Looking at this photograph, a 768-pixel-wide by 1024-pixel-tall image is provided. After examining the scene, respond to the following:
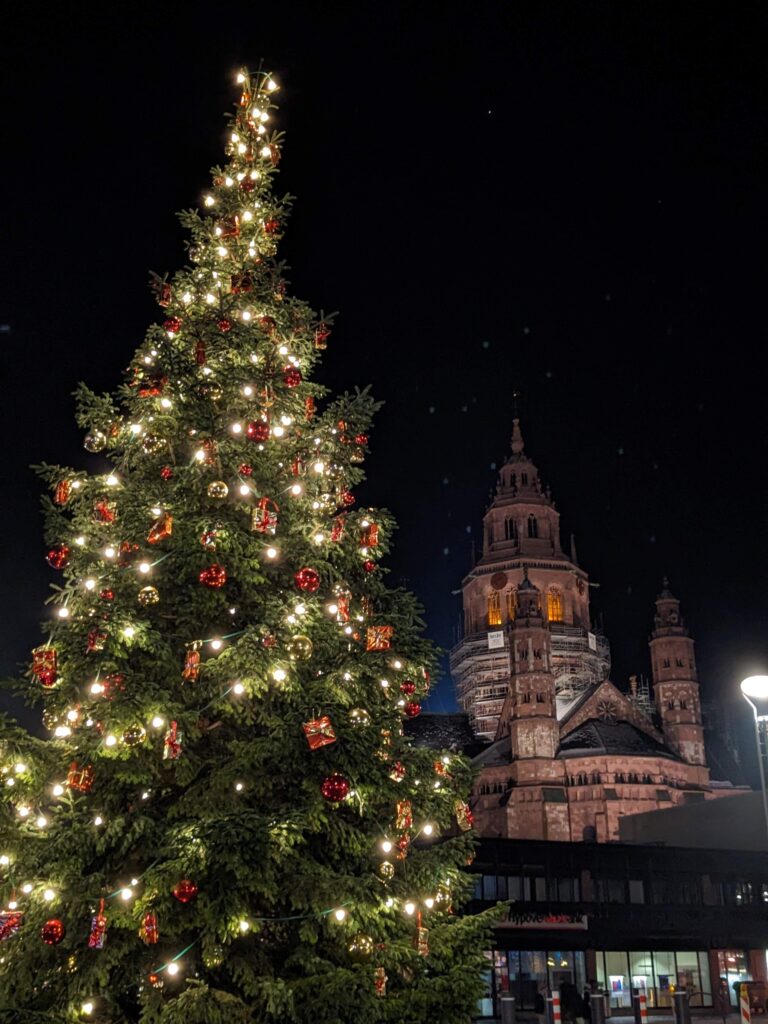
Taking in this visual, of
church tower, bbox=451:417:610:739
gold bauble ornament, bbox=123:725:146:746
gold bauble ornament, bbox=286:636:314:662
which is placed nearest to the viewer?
gold bauble ornament, bbox=123:725:146:746

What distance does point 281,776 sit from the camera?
9.08 metres

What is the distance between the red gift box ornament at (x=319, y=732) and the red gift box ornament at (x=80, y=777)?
2.42m

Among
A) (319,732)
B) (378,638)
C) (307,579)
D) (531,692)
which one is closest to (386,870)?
(319,732)

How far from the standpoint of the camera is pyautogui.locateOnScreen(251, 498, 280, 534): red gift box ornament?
10.2 metres

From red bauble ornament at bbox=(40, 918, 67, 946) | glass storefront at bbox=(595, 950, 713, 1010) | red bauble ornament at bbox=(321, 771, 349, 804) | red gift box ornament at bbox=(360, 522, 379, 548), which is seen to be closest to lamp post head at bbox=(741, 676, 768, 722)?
red gift box ornament at bbox=(360, 522, 379, 548)

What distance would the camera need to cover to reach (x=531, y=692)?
58281mm

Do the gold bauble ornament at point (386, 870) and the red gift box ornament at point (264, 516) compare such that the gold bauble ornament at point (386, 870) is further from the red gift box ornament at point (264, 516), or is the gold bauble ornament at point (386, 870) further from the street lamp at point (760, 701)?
the street lamp at point (760, 701)

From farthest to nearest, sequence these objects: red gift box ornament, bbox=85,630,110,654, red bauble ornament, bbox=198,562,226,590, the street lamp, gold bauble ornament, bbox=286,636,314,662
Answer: the street lamp
gold bauble ornament, bbox=286,636,314,662
red bauble ornament, bbox=198,562,226,590
red gift box ornament, bbox=85,630,110,654

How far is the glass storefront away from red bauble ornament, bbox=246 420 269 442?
108 feet

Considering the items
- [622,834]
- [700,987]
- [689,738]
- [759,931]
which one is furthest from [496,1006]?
[689,738]

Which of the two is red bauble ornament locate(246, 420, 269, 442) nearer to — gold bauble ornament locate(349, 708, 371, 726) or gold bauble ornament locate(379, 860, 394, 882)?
gold bauble ornament locate(349, 708, 371, 726)

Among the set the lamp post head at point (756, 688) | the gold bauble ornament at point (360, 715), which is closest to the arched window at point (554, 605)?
the lamp post head at point (756, 688)

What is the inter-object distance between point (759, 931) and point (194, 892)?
37236mm

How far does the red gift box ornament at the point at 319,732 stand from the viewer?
28.5ft
